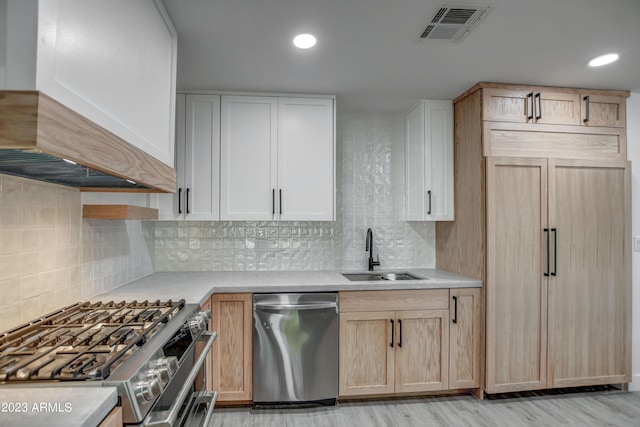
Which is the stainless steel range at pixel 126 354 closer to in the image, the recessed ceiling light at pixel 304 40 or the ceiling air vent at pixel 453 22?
the recessed ceiling light at pixel 304 40

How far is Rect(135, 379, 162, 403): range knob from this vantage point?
923mm

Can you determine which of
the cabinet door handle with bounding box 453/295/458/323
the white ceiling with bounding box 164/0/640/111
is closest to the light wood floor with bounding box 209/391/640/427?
the cabinet door handle with bounding box 453/295/458/323

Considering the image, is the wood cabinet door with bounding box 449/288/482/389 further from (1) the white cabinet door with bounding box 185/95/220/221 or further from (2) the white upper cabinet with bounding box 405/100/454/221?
(1) the white cabinet door with bounding box 185/95/220/221

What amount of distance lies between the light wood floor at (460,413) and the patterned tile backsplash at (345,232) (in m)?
1.12

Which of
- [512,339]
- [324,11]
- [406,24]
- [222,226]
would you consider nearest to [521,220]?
[512,339]

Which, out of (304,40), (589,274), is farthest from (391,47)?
(589,274)

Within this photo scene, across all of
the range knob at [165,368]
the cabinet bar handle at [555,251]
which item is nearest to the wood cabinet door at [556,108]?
the cabinet bar handle at [555,251]

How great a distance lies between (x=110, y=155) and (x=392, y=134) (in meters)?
2.61

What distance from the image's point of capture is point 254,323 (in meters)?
2.32

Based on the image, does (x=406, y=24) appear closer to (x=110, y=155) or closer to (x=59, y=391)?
(x=110, y=155)

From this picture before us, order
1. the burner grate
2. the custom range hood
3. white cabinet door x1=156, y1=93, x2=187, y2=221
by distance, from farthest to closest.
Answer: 1. white cabinet door x1=156, y1=93, x2=187, y2=221
2. the burner grate
3. the custom range hood

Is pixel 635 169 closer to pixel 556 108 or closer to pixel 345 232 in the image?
pixel 556 108

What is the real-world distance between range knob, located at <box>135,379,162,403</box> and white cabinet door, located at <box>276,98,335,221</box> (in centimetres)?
175

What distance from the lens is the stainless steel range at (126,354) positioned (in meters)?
0.89
